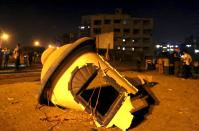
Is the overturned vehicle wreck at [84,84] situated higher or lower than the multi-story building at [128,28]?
lower

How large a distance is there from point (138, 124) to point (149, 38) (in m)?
64.1

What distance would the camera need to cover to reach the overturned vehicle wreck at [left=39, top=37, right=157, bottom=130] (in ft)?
21.5

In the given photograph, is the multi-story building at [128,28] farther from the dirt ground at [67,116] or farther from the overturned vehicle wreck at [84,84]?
the overturned vehicle wreck at [84,84]

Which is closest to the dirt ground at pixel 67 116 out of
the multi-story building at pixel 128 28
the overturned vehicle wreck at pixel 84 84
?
the overturned vehicle wreck at pixel 84 84

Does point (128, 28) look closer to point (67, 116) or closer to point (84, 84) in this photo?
point (67, 116)

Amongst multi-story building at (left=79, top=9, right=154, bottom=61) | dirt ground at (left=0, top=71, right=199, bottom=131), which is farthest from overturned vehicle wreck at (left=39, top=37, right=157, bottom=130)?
multi-story building at (left=79, top=9, right=154, bottom=61)

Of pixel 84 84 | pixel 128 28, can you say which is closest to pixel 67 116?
pixel 84 84

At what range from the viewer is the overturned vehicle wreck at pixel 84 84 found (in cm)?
655

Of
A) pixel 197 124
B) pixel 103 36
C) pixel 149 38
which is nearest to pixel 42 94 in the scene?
pixel 197 124

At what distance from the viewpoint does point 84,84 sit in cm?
701

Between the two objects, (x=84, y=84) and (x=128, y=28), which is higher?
(x=128, y=28)

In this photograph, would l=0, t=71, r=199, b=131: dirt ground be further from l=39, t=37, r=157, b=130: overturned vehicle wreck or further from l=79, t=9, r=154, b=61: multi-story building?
l=79, t=9, r=154, b=61: multi-story building

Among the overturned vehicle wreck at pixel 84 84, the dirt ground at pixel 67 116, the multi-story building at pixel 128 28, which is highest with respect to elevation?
the multi-story building at pixel 128 28

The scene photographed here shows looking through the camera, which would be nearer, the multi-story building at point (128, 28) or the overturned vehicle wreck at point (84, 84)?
the overturned vehicle wreck at point (84, 84)
